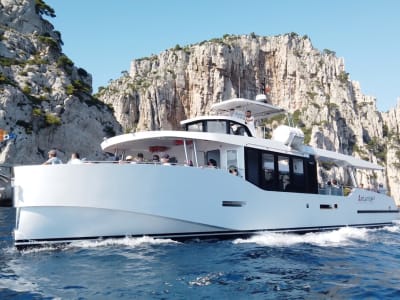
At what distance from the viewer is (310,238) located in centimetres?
1280

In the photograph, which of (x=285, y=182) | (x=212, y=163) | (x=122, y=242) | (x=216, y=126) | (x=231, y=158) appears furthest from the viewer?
(x=285, y=182)

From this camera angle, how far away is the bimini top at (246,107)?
15.0 m

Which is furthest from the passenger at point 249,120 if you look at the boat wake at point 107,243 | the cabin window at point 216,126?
the boat wake at point 107,243

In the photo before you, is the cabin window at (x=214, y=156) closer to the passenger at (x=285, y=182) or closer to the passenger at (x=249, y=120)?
the passenger at (x=249, y=120)

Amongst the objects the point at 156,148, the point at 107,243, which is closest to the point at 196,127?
the point at 156,148

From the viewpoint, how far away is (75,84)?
4141cm

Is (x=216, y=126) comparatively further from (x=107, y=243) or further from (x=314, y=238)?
(x=107, y=243)

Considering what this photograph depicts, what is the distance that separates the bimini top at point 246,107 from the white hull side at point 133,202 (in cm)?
410

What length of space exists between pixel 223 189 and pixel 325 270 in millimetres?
4074

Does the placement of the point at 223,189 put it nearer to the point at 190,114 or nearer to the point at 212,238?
the point at 212,238

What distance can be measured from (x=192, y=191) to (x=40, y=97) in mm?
30168

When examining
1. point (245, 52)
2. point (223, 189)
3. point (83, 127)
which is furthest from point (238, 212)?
point (245, 52)

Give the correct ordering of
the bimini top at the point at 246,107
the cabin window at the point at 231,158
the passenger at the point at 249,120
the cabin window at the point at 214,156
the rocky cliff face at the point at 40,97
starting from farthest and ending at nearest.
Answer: the rocky cliff face at the point at 40,97 < the bimini top at the point at 246,107 < the passenger at the point at 249,120 < the cabin window at the point at 214,156 < the cabin window at the point at 231,158

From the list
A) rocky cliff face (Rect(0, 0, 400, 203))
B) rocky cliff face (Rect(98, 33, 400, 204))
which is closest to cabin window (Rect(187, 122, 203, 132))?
rocky cliff face (Rect(0, 0, 400, 203))
